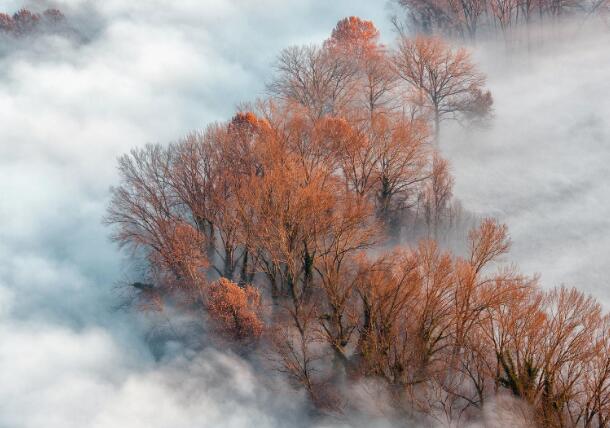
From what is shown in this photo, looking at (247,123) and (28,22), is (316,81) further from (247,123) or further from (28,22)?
(28,22)

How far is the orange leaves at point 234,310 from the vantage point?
3719 cm

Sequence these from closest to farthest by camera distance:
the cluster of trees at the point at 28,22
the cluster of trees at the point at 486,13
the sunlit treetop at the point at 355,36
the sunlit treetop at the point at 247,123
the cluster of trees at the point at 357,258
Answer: the cluster of trees at the point at 357,258 < the sunlit treetop at the point at 247,123 < the sunlit treetop at the point at 355,36 < the cluster of trees at the point at 486,13 < the cluster of trees at the point at 28,22

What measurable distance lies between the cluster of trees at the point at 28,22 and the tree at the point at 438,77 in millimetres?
63871

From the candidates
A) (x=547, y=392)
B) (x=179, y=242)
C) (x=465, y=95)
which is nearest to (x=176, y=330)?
(x=179, y=242)

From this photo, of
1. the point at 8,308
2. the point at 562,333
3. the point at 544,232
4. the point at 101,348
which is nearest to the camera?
the point at 562,333

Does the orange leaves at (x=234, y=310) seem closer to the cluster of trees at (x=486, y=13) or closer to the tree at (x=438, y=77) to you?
the tree at (x=438, y=77)

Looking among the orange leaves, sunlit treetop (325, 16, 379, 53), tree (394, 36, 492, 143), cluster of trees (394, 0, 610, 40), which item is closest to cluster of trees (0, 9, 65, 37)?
sunlit treetop (325, 16, 379, 53)

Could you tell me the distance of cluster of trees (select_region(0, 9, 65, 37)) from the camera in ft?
284

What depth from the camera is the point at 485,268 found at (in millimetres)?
41062

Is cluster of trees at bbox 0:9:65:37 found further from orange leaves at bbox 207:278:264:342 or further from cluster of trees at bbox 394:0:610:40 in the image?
orange leaves at bbox 207:278:264:342

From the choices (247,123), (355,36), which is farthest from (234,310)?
(355,36)

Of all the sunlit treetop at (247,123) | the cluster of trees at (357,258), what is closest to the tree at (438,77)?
the cluster of trees at (357,258)

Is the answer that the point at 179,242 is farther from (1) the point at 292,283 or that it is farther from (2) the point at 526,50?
(2) the point at 526,50

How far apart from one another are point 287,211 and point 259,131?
1040cm
